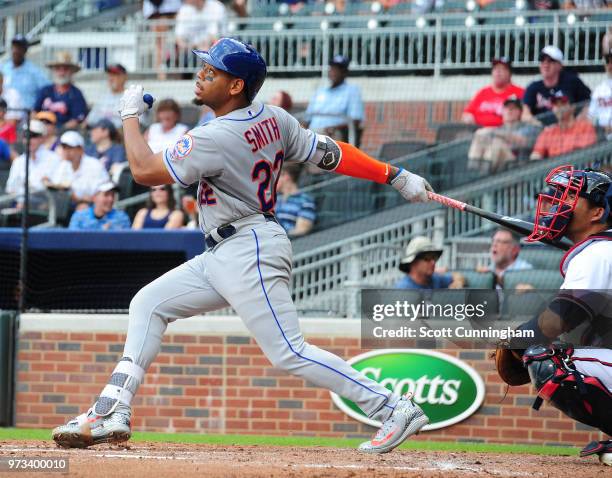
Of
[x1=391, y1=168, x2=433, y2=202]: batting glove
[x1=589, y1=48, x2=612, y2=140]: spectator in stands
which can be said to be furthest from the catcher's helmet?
[x1=589, y1=48, x2=612, y2=140]: spectator in stands

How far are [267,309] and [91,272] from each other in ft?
12.4

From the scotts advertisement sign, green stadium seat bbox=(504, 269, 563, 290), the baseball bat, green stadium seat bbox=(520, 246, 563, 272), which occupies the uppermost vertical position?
the baseball bat

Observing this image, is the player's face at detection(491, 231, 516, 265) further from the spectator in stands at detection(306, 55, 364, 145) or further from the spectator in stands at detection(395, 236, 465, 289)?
the spectator in stands at detection(306, 55, 364, 145)

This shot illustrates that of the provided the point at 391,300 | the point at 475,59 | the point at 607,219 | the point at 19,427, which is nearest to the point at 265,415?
the point at 391,300

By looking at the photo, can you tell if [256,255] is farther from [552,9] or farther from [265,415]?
[552,9]

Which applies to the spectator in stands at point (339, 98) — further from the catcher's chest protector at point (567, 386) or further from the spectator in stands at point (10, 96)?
the catcher's chest protector at point (567, 386)

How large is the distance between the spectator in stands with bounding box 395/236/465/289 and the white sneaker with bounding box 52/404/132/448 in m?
3.32

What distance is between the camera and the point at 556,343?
5.93m

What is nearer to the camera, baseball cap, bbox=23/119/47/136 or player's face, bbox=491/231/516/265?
player's face, bbox=491/231/516/265

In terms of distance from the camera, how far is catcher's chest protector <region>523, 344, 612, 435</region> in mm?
5715

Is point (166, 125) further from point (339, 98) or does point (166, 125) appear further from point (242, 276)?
point (242, 276)

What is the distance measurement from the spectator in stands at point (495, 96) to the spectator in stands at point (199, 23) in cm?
394

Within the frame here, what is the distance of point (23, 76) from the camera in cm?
1389

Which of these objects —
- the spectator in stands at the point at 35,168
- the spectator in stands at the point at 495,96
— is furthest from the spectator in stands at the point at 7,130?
the spectator in stands at the point at 495,96
